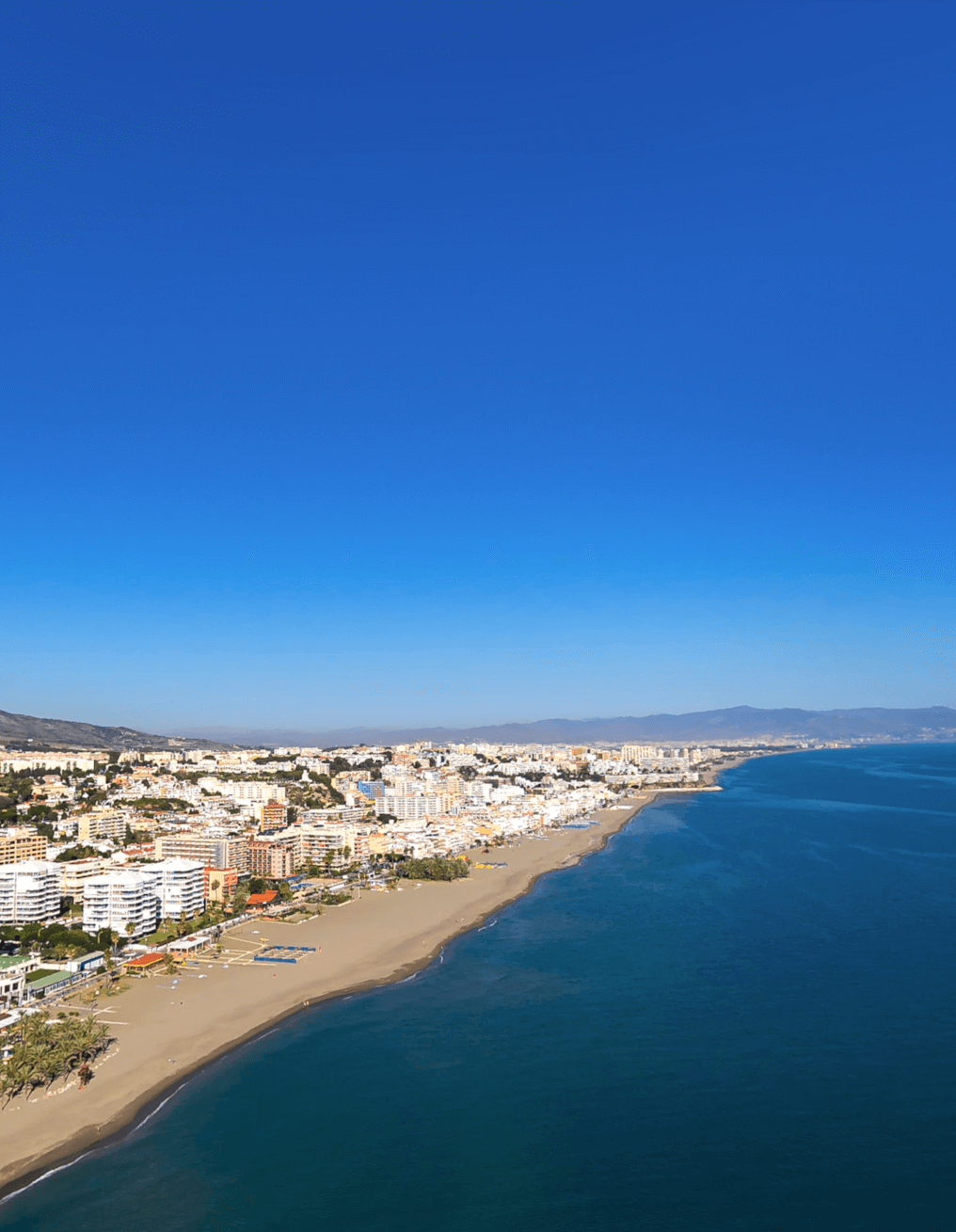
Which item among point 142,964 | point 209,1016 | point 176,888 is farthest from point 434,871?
point 209,1016

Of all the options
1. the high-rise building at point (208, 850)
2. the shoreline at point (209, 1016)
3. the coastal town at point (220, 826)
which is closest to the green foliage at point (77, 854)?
the coastal town at point (220, 826)

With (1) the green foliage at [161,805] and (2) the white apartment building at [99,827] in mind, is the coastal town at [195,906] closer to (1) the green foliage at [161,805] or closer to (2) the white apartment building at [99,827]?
(2) the white apartment building at [99,827]

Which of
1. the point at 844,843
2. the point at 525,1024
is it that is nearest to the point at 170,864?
the point at 525,1024

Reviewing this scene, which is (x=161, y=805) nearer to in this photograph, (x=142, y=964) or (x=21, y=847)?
(x=21, y=847)

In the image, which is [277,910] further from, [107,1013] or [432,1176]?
[432,1176]

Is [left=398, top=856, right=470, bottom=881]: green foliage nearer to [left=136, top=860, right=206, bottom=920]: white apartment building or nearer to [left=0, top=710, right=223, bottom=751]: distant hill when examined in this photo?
[left=136, top=860, right=206, bottom=920]: white apartment building

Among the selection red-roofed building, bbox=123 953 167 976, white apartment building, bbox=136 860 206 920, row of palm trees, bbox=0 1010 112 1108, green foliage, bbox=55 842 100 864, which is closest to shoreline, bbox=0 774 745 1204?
row of palm trees, bbox=0 1010 112 1108
